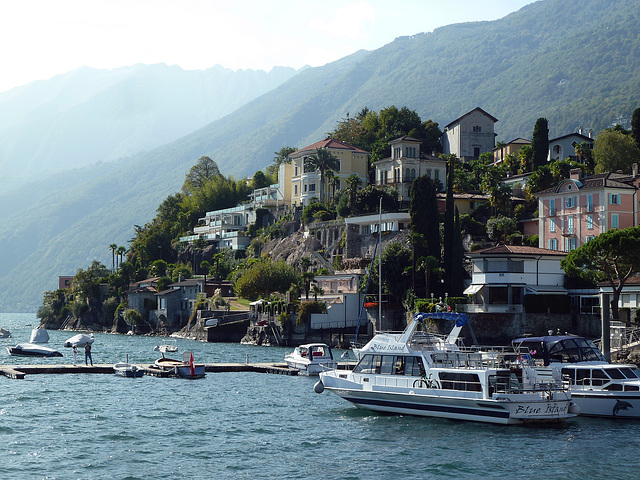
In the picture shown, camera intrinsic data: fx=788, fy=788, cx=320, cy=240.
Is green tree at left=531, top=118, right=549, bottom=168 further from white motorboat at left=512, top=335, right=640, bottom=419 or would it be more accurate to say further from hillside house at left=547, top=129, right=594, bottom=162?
white motorboat at left=512, top=335, right=640, bottom=419

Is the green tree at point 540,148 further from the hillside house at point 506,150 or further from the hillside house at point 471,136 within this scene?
the hillside house at point 471,136

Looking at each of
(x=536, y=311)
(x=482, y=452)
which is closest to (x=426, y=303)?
(x=536, y=311)

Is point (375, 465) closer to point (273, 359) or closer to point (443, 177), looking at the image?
point (273, 359)

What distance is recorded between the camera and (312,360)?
61.1 meters

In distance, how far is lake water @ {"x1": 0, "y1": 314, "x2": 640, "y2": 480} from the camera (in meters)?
30.5

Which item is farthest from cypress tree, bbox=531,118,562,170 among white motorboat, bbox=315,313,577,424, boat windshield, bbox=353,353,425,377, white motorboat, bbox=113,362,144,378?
boat windshield, bbox=353,353,425,377

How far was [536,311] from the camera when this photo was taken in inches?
3036

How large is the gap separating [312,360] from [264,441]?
82.7ft

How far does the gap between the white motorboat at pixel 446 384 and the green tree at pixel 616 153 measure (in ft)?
213

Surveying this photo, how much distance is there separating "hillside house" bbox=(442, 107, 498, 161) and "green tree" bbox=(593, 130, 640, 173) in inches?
1395

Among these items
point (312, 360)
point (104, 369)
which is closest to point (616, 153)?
point (312, 360)

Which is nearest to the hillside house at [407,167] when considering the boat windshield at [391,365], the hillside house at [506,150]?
the hillside house at [506,150]

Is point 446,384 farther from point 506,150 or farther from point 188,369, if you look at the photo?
point 506,150

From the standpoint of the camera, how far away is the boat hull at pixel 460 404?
38.8m
